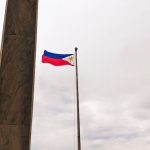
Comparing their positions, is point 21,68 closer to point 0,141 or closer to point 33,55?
point 33,55

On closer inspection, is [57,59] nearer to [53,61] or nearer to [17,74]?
[53,61]

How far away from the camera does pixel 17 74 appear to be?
8289mm

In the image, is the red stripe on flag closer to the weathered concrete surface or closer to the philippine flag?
the philippine flag

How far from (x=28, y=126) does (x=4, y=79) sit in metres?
1.52

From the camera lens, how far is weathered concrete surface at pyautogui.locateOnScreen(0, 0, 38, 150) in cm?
771

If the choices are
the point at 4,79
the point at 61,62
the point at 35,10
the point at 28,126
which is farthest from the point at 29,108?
the point at 61,62

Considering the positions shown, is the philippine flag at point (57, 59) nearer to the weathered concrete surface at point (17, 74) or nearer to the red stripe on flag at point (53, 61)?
the red stripe on flag at point (53, 61)

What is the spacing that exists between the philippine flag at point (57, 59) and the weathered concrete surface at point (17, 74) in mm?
8243

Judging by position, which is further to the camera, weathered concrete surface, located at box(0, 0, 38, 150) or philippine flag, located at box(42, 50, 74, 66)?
philippine flag, located at box(42, 50, 74, 66)

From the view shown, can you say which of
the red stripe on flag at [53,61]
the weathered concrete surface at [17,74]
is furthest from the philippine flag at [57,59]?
the weathered concrete surface at [17,74]

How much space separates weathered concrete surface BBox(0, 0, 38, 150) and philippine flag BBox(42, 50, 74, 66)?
27.0 ft

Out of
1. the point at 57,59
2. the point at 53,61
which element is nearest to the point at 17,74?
the point at 53,61

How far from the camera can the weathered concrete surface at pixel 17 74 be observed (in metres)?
7.71

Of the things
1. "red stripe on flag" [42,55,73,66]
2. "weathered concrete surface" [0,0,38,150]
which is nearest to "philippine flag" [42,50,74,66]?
"red stripe on flag" [42,55,73,66]
